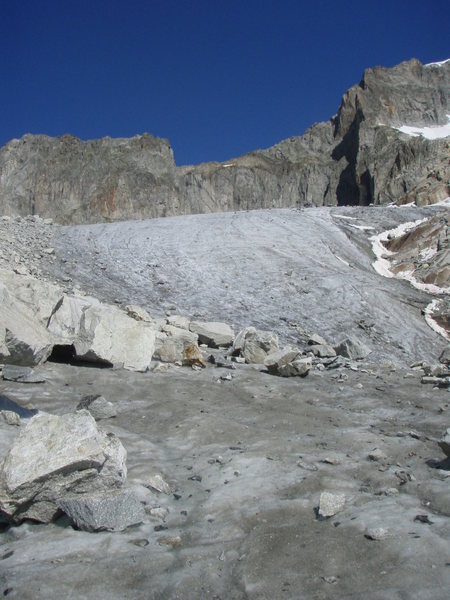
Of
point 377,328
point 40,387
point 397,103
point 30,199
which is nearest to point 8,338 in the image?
point 40,387

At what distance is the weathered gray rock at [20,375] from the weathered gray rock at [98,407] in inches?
61.3

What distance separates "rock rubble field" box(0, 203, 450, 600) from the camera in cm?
393

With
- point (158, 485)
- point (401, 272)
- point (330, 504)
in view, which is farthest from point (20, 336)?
point (401, 272)

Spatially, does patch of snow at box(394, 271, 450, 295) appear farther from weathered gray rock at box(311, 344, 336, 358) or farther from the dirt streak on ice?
weathered gray rock at box(311, 344, 336, 358)

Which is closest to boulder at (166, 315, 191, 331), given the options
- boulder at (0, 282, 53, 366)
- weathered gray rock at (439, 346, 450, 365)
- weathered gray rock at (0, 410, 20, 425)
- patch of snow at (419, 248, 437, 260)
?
boulder at (0, 282, 53, 366)

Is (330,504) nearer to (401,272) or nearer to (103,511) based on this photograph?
(103,511)

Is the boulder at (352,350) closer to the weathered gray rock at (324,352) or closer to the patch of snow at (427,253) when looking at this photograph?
the weathered gray rock at (324,352)

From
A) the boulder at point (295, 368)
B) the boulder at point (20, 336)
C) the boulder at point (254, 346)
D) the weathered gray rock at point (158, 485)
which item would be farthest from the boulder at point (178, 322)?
the weathered gray rock at point (158, 485)

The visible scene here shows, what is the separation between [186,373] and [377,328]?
395 inches

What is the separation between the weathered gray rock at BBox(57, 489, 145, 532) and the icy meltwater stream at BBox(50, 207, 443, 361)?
12315mm

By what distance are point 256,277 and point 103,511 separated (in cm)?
1753

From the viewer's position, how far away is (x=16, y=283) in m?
11.5

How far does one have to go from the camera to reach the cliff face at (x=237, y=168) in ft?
380

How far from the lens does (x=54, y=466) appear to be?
4723 millimetres
